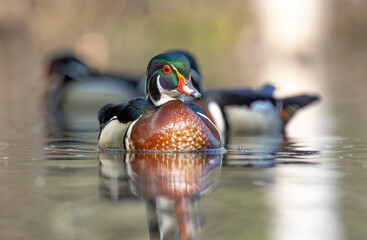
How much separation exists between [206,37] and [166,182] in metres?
23.7

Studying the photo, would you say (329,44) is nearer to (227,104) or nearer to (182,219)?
(227,104)

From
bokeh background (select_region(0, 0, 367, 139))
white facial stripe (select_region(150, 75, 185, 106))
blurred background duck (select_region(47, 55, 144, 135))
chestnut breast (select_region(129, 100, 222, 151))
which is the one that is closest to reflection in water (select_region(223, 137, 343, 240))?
chestnut breast (select_region(129, 100, 222, 151))

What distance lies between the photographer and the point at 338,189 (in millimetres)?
4641

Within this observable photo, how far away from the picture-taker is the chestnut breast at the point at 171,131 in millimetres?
6141

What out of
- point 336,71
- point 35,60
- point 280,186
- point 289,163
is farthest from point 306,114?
point 35,60

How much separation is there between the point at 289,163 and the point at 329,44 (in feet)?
79.1

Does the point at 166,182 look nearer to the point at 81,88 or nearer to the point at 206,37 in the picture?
the point at 81,88

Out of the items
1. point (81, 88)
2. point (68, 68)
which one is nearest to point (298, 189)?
point (81, 88)

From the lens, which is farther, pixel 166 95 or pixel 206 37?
pixel 206 37

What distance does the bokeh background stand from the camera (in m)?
20.8

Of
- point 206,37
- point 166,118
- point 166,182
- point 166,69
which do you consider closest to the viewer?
point 166,182

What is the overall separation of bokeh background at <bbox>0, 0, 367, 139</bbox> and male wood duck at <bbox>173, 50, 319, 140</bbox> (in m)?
7.77

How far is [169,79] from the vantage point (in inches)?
245

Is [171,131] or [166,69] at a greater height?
[166,69]
